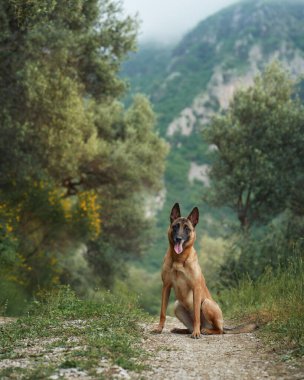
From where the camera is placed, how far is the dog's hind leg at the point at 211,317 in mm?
10359

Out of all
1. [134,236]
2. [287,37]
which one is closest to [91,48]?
[134,236]

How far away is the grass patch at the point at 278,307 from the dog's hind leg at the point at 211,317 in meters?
0.87

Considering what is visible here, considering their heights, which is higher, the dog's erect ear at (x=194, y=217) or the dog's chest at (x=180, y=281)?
the dog's erect ear at (x=194, y=217)

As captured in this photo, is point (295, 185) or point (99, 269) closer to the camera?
point (295, 185)

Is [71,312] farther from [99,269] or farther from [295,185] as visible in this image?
[99,269]

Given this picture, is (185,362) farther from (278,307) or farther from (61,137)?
(61,137)

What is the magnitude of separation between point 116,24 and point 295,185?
1192 cm

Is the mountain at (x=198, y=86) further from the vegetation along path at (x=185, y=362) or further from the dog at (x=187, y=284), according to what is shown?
the vegetation along path at (x=185, y=362)

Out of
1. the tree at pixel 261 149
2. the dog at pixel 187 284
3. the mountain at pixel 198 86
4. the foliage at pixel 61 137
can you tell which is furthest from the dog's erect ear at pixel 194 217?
the mountain at pixel 198 86

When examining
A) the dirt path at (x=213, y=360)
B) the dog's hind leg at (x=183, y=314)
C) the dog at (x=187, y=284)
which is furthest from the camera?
the dog's hind leg at (x=183, y=314)

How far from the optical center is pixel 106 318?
10773mm

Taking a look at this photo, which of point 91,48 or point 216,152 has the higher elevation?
point 91,48

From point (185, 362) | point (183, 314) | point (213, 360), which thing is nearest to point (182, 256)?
point (183, 314)

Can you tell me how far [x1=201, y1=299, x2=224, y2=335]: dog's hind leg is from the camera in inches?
408
